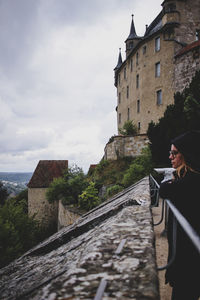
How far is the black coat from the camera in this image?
1498 millimetres

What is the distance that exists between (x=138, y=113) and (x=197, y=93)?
1289 cm

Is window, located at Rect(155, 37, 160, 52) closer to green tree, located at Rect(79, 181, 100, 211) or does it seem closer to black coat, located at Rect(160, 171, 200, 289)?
green tree, located at Rect(79, 181, 100, 211)

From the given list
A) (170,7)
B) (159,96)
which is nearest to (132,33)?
(170,7)

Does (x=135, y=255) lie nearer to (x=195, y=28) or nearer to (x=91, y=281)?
(x=91, y=281)

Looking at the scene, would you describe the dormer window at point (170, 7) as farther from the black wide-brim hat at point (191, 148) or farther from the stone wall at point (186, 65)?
the black wide-brim hat at point (191, 148)

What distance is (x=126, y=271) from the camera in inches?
32.2

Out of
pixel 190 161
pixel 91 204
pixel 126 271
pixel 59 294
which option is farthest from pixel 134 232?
pixel 91 204

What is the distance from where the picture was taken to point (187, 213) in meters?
1.57

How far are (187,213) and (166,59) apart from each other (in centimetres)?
2178

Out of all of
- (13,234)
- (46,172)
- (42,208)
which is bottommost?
(42,208)

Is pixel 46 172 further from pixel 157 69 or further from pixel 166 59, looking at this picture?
pixel 166 59

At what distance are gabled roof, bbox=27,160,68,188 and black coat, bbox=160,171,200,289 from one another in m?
21.2

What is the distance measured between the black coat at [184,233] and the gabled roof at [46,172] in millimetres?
21161

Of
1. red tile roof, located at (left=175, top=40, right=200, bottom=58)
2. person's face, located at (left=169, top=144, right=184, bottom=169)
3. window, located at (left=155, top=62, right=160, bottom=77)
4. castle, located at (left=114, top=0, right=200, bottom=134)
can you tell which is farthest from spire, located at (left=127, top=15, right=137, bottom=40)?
person's face, located at (left=169, top=144, right=184, bottom=169)
